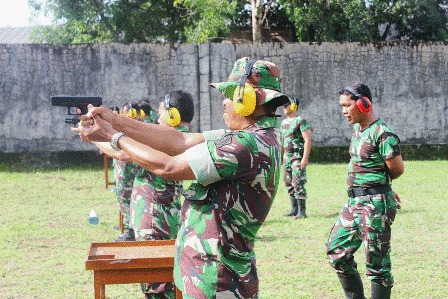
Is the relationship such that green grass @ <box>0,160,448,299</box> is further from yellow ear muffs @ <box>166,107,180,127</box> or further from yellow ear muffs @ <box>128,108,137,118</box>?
yellow ear muffs @ <box>166,107,180,127</box>

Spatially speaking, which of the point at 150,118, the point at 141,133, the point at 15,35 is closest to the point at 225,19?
the point at 150,118

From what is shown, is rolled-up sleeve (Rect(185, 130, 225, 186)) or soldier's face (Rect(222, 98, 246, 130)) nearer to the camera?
rolled-up sleeve (Rect(185, 130, 225, 186))

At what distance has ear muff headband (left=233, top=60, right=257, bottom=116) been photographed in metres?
2.92

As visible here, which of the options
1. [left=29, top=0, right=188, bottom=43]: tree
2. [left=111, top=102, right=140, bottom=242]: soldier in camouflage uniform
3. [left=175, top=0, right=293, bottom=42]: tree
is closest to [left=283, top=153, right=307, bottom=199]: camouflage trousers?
[left=111, top=102, right=140, bottom=242]: soldier in camouflage uniform

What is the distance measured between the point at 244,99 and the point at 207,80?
14.2 m

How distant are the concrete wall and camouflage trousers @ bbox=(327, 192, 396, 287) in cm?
1224

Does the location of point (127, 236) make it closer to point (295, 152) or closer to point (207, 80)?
point (295, 152)

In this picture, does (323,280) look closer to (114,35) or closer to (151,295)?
(151,295)

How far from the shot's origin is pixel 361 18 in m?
22.3

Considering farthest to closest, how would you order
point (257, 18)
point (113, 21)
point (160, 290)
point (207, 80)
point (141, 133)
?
point (113, 21) < point (257, 18) < point (207, 80) < point (160, 290) < point (141, 133)

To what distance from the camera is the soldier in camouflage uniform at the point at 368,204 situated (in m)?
5.00

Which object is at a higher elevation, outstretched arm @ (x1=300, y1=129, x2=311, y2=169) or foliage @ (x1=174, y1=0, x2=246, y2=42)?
foliage @ (x1=174, y1=0, x2=246, y2=42)

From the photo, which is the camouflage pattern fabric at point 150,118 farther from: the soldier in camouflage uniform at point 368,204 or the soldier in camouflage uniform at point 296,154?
the soldier in camouflage uniform at point 368,204

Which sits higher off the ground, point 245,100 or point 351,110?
point 245,100
